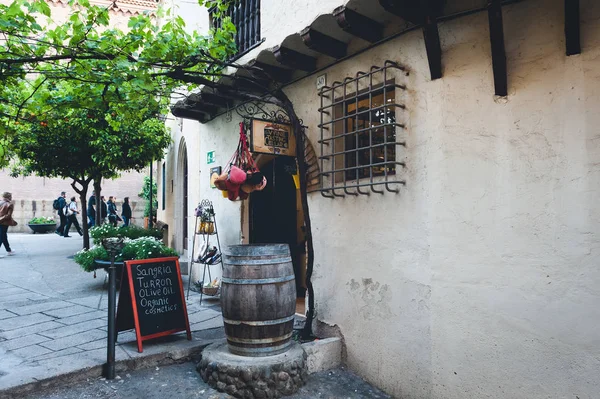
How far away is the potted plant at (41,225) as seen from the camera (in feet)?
60.2

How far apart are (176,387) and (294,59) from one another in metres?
3.43

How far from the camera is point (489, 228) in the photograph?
3240mm

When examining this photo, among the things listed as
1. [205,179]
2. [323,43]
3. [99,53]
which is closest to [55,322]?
[205,179]

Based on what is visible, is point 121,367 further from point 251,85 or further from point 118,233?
point 118,233

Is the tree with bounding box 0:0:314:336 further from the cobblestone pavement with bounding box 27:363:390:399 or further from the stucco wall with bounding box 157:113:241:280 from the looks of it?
the stucco wall with bounding box 157:113:241:280

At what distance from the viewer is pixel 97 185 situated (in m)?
10.8

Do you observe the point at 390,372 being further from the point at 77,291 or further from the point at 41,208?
the point at 41,208

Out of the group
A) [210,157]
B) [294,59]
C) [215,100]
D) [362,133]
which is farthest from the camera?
[210,157]

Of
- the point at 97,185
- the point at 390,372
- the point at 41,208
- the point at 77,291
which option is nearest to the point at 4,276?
the point at 77,291

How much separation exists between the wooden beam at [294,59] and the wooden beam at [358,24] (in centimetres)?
91

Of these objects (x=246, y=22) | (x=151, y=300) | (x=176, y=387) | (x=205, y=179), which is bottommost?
(x=176, y=387)

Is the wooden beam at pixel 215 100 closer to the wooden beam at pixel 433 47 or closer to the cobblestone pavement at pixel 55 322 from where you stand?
the cobblestone pavement at pixel 55 322

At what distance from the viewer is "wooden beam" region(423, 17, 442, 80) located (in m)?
3.30

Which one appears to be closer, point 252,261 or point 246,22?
point 252,261
